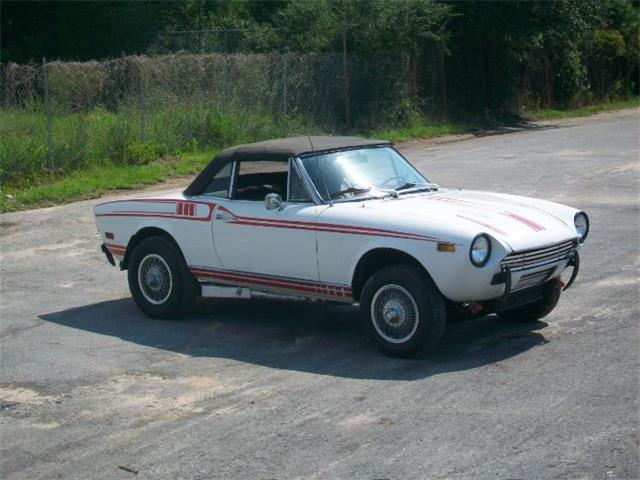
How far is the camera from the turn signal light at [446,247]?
7.40 meters

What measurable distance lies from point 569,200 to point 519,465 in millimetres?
9755

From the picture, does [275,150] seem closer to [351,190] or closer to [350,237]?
[351,190]

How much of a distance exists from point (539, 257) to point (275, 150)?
240 centimetres

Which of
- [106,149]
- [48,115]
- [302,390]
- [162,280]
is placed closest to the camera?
[302,390]

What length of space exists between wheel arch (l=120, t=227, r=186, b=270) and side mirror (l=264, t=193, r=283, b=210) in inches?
44.7

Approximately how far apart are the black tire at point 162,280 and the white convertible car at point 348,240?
0.5 inches

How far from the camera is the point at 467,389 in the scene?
6941 millimetres

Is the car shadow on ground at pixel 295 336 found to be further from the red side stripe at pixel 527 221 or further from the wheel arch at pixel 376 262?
the red side stripe at pixel 527 221

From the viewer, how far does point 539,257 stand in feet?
25.4

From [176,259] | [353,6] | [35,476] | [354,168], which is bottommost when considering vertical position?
[35,476]

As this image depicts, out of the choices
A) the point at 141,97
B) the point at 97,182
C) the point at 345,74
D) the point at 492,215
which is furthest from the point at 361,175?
the point at 345,74

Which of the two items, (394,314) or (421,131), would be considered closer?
(394,314)

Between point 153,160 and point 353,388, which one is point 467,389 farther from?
point 153,160

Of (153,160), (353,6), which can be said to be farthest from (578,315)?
(353,6)
